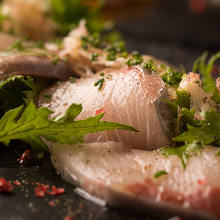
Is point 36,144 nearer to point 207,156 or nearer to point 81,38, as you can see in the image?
point 207,156

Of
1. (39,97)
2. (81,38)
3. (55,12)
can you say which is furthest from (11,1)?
(39,97)

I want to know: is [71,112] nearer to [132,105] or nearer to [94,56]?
[132,105]

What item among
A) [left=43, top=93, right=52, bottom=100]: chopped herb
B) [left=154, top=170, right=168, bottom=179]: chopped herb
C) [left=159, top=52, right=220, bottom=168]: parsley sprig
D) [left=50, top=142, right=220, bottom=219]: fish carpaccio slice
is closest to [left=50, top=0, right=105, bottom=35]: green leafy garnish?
[left=43, top=93, right=52, bottom=100]: chopped herb

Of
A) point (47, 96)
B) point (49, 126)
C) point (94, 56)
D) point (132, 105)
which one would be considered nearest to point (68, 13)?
point (94, 56)

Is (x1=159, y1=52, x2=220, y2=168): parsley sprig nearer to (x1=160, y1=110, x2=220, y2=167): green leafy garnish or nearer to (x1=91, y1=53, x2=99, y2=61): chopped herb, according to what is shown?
(x1=160, y1=110, x2=220, y2=167): green leafy garnish

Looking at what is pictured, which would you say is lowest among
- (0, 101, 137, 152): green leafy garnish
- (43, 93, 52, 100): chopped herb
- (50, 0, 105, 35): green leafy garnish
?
(0, 101, 137, 152): green leafy garnish
